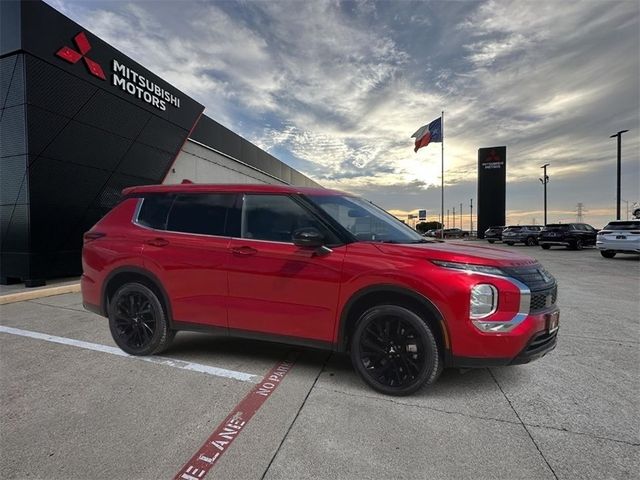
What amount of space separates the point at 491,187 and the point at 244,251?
45.5 m

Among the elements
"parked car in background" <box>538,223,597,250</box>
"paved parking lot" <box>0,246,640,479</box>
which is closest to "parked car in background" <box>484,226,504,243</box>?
"parked car in background" <box>538,223,597,250</box>

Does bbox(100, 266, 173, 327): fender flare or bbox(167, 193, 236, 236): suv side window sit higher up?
bbox(167, 193, 236, 236): suv side window

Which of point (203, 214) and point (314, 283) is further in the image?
point (203, 214)

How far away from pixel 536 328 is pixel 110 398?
348cm

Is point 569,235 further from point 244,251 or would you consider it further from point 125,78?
point 244,251

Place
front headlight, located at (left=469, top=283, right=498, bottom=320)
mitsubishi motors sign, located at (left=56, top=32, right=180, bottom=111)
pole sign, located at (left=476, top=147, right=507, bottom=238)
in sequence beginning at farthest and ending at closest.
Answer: pole sign, located at (left=476, top=147, right=507, bottom=238) → mitsubishi motors sign, located at (left=56, top=32, right=180, bottom=111) → front headlight, located at (left=469, top=283, right=498, bottom=320)

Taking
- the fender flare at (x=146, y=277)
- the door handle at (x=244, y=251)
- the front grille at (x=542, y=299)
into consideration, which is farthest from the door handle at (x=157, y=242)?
the front grille at (x=542, y=299)

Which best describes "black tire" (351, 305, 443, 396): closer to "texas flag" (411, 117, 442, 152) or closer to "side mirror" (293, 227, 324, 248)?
"side mirror" (293, 227, 324, 248)

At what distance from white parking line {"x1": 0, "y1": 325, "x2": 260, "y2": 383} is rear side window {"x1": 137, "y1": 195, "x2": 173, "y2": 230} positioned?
4.63 ft

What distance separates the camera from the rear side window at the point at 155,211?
4.06 meters

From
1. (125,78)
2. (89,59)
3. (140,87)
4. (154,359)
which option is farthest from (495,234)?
(154,359)

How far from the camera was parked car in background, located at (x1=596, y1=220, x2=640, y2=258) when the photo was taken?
14.6m

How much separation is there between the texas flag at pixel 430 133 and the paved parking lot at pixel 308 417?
22.6m

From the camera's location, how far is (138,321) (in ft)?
13.3
